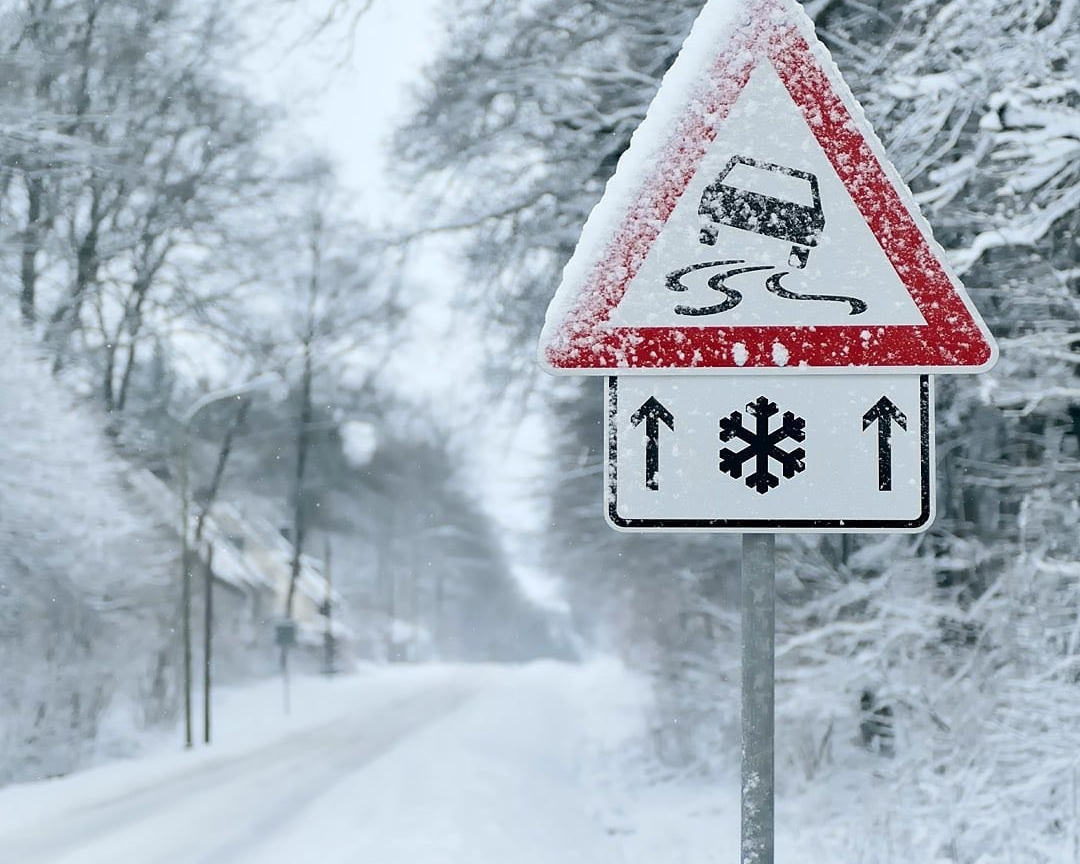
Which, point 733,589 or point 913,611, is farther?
point 733,589

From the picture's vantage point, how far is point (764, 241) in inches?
82.6

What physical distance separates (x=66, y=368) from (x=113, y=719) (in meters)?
7.11

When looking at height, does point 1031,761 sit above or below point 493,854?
above

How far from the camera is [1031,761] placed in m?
6.51

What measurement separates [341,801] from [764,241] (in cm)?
1324

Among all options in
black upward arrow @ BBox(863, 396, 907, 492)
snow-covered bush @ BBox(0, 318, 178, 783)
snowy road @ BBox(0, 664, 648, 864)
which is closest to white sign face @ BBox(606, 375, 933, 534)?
black upward arrow @ BBox(863, 396, 907, 492)

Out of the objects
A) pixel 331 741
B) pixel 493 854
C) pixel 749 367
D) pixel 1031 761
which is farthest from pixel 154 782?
pixel 749 367

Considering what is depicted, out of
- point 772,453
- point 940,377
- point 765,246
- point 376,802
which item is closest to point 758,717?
point 772,453

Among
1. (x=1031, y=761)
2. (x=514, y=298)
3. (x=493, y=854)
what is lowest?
(x=493, y=854)

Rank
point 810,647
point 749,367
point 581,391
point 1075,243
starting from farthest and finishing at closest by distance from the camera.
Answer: point 581,391 < point 810,647 < point 1075,243 < point 749,367

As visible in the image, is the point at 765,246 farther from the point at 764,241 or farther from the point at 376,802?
the point at 376,802

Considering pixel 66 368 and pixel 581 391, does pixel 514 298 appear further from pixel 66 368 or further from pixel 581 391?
pixel 66 368

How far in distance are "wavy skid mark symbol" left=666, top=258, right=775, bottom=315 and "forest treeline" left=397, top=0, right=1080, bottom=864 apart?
422cm

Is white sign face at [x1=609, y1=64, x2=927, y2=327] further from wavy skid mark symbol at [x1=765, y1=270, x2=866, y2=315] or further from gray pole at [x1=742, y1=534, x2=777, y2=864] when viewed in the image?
gray pole at [x1=742, y1=534, x2=777, y2=864]
